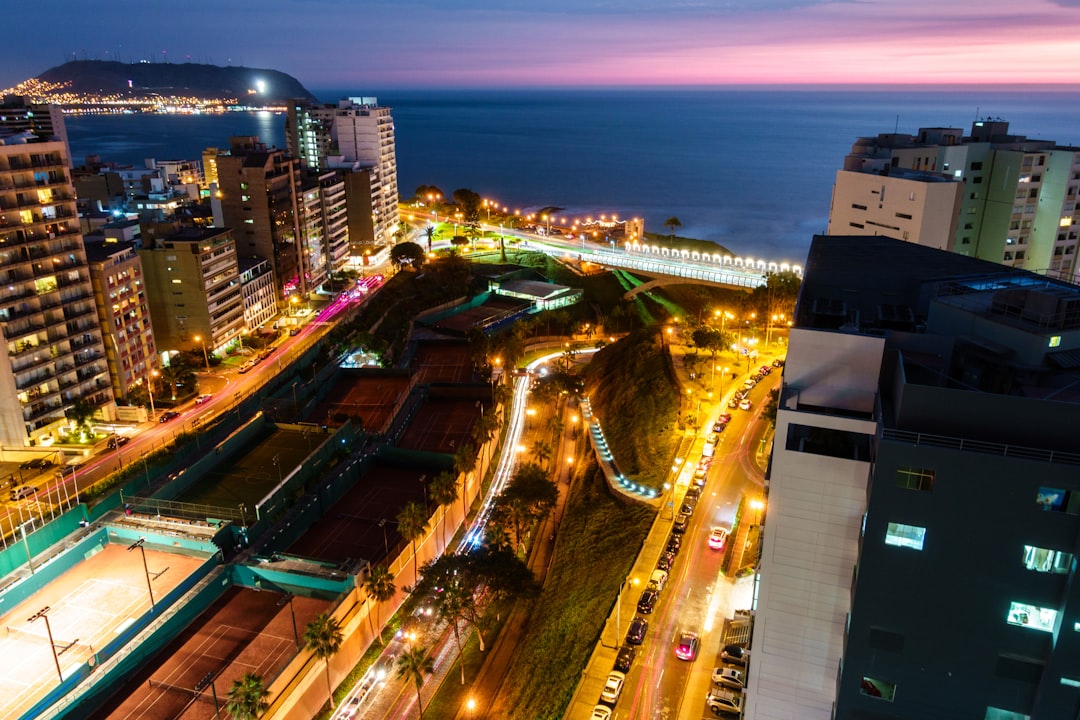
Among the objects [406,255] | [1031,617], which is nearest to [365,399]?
[406,255]

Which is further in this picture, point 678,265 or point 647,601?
point 678,265

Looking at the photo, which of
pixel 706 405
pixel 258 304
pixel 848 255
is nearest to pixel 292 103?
pixel 258 304

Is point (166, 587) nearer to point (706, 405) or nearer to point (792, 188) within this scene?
point (706, 405)

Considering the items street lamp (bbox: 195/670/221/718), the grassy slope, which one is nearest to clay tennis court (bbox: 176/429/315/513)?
street lamp (bbox: 195/670/221/718)

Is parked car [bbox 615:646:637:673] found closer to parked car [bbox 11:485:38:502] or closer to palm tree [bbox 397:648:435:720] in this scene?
palm tree [bbox 397:648:435:720]

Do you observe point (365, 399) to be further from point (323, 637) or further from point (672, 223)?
point (672, 223)

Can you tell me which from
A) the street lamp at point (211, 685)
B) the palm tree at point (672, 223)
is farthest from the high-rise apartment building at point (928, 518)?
the palm tree at point (672, 223)
